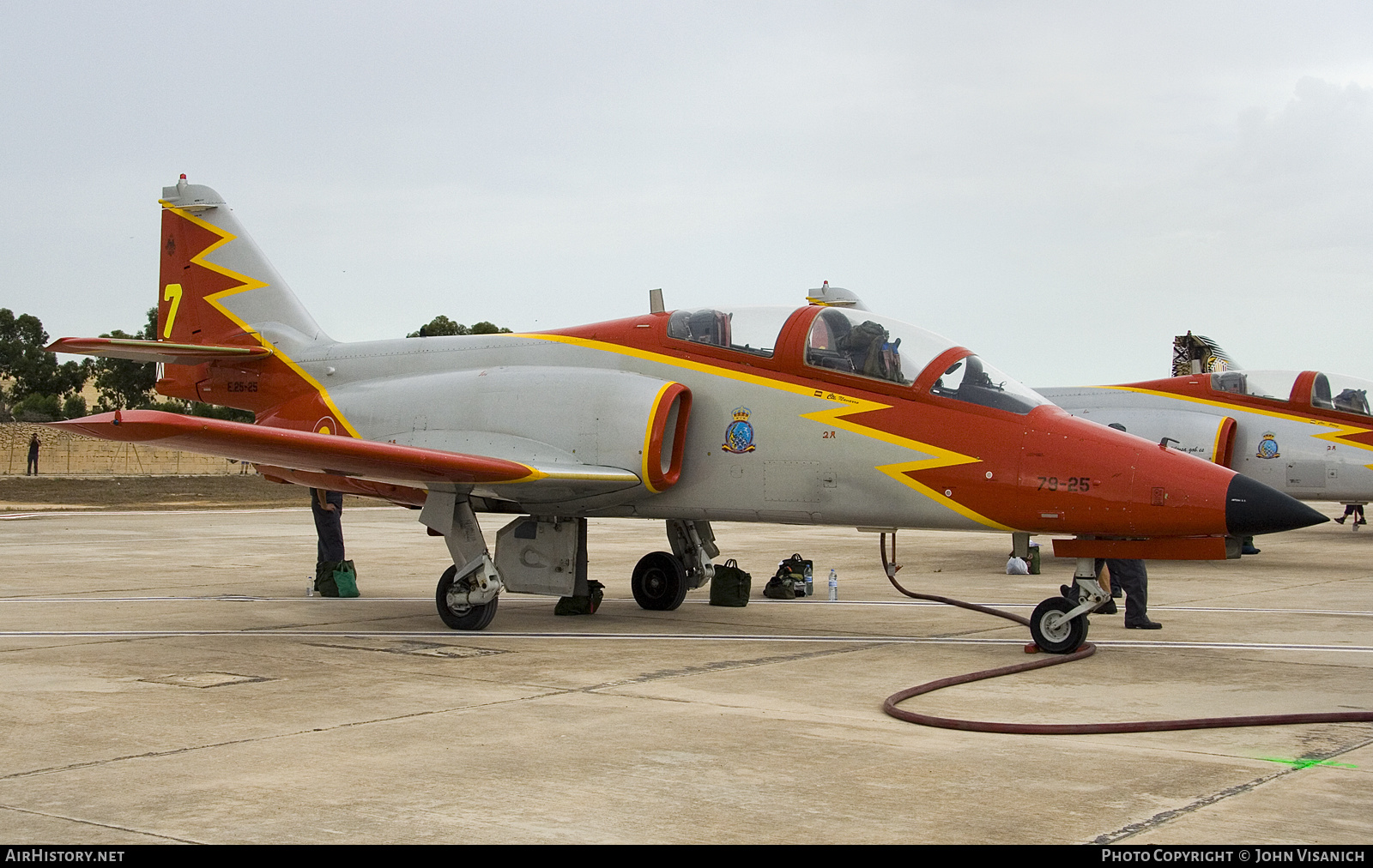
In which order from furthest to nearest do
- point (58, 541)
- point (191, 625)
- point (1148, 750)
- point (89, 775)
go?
point (58, 541), point (191, 625), point (1148, 750), point (89, 775)

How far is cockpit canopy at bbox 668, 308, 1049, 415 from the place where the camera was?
9.66 meters

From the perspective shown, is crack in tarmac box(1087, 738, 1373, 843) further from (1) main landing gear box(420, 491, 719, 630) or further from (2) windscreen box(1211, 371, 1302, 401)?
(2) windscreen box(1211, 371, 1302, 401)

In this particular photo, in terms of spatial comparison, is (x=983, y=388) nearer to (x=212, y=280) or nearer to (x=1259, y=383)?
(x=212, y=280)

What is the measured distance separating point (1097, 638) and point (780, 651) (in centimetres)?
273

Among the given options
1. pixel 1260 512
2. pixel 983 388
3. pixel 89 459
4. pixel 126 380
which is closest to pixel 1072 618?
pixel 1260 512

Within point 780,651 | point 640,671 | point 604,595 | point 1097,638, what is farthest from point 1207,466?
point 604,595

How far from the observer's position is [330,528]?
1373cm

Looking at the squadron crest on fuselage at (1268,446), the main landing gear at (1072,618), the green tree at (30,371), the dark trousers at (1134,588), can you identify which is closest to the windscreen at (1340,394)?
the squadron crest on fuselage at (1268,446)

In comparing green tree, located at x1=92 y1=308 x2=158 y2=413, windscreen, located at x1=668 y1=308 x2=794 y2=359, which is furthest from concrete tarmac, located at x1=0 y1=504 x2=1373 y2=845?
green tree, located at x1=92 y1=308 x2=158 y2=413

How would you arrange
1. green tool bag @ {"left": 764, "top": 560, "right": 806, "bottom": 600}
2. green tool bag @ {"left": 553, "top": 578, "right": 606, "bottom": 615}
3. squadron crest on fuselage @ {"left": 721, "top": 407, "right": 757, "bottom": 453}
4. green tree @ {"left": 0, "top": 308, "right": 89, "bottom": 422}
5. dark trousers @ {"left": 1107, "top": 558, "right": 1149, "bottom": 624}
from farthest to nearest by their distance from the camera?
green tree @ {"left": 0, "top": 308, "right": 89, "bottom": 422} < green tool bag @ {"left": 764, "top": 560, "right": 806, "bottom": 600} < green tool bag @ {"left": 553, "top": 578, "right": 606, "bottom": 615} < dark trousers @ {"left": 1107, "top": 558, "right": 1149, "bottom": 624} < squadron crest on fuselage @ {"left": 721, "top": 407, "right": 757, "bottom": 453}

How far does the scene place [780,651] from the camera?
9.48 metres

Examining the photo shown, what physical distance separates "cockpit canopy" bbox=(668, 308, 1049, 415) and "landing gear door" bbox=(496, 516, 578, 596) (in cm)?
217

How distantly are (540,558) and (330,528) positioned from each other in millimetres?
3627
